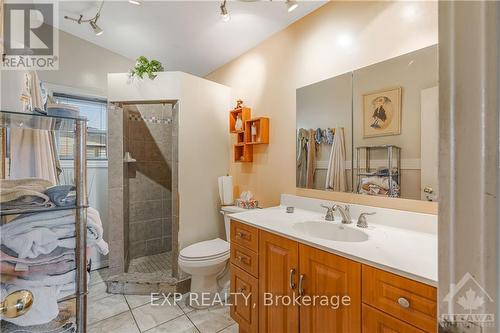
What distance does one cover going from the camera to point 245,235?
163 cm

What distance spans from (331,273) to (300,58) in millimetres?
1649

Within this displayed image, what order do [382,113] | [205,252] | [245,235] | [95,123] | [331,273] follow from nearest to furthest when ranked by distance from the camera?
[331,273], [382,113], [245,235], [205,252], [95,123]

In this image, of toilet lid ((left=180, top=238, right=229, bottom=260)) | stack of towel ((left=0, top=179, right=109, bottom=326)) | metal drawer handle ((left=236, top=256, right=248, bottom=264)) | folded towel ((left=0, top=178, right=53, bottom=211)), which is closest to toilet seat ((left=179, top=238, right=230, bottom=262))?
toilet lid ((left=180, top=238, right=229, bottom=260))

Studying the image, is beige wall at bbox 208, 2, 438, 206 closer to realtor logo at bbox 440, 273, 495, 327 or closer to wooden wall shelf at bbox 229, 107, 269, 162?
wooden wall shelf at bbox 229, 107, 269, 162

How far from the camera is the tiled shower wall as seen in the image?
118 inches

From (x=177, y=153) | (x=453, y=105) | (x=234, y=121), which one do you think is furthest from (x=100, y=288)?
(x=453, y=105)

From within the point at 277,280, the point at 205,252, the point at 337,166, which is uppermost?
the point at 337,166

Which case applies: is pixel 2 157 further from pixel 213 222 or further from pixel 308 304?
pixel 213 222

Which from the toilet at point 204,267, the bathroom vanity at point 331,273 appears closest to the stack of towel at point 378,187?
the bathroom vanity at point 331,273

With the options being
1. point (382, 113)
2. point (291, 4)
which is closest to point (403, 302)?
point (382, 113)

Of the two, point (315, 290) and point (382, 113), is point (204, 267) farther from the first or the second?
point (382, 113)

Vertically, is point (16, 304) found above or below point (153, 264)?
above

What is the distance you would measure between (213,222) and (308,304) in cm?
157

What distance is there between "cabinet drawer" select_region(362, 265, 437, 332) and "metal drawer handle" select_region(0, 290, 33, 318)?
114 centimetres
